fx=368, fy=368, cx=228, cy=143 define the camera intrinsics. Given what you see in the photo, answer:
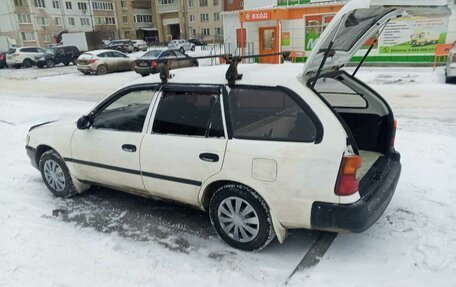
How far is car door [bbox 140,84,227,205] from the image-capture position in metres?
3.34

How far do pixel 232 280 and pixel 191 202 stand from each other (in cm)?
90

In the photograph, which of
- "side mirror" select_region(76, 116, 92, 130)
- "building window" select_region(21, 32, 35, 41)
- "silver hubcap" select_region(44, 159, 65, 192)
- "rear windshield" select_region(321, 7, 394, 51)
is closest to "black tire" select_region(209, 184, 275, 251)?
"rear windshield" select_region(321, 7, 394, 51)

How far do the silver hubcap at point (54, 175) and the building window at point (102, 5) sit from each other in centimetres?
7005

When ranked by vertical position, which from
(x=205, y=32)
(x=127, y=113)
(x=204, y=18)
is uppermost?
→ (x=204, y=18)

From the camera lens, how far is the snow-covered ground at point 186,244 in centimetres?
305

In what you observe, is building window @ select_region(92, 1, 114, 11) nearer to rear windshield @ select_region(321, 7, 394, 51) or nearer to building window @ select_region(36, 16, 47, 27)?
building window @ select_region(36, 16, 47, 27)

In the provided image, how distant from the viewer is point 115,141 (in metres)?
3.94

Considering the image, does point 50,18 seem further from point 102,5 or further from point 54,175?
point 54,175

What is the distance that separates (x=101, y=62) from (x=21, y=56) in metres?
11.4

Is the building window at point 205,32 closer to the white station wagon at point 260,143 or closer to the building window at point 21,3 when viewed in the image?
the building window at point 21,3

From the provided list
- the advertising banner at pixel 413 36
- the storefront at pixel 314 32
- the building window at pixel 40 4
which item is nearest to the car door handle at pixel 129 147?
the storefront at pixel 314 32

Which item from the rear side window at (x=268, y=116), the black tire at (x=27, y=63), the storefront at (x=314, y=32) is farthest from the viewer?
the black tire at (x=27, y=63)

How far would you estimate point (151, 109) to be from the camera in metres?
3.78

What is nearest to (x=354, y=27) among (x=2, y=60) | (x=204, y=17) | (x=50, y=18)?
(x=2, y=60)
